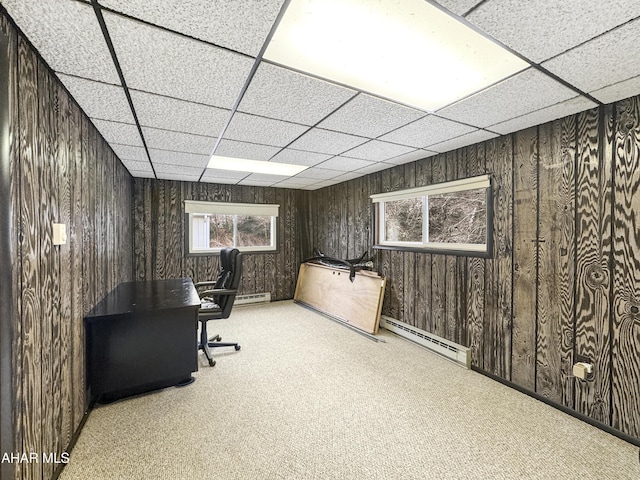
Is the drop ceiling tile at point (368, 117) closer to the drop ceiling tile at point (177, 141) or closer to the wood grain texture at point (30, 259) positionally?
the drop ceiling tile at point (177, 141)

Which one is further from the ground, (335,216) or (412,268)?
(335,216)

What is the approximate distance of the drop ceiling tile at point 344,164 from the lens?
342 centimetres

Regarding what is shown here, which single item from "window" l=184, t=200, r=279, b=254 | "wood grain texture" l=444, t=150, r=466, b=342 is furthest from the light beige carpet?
"window" l=184, t=200, r=279, b=254

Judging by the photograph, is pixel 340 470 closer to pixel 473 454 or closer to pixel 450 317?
pixel 473 454

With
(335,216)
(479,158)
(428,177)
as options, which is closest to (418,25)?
(479,158)

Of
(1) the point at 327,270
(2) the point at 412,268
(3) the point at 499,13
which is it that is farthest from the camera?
(1) the point at 327,270

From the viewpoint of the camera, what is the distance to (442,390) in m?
2.46

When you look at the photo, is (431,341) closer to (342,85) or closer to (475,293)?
(475,293)

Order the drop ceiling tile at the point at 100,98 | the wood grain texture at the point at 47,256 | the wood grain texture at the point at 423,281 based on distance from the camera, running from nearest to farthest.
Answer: the wood grain texture at the point at 47,256 < the drop ceiling tile at the point at 100,98 < the wood grain texture at the point at 423,281

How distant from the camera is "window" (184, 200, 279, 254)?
492 centimetres

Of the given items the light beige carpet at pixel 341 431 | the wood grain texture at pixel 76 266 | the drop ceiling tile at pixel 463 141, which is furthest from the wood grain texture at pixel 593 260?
the wood grain texture at pixel 76 266

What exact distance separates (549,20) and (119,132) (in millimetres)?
2950

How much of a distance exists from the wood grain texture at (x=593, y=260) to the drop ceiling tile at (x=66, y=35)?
2.94 m

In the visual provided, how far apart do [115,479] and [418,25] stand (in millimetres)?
2735
